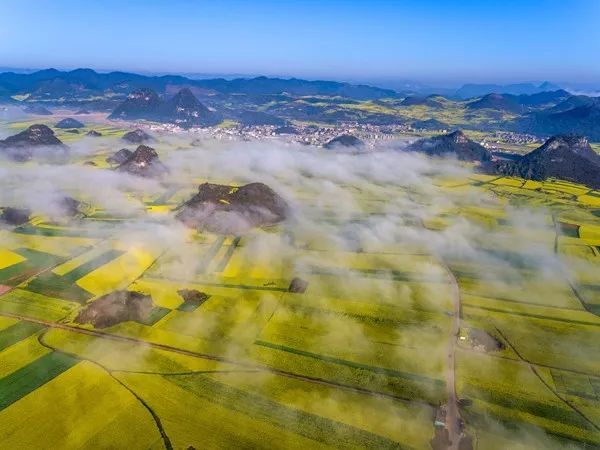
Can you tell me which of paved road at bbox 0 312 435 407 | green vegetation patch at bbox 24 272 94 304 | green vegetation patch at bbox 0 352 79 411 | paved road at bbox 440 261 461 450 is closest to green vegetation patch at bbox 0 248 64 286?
green vegetation patch at bbox 24 272 94 304

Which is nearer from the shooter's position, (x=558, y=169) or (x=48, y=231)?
(x=48, y=231)

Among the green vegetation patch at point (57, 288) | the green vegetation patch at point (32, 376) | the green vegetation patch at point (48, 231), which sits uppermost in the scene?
the green vegetation patch at point (48, 231)

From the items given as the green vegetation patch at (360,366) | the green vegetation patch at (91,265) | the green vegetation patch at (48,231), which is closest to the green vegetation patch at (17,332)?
the green vegetation patch at (91,265)

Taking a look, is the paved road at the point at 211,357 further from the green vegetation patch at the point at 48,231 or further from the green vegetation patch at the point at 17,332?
the green vegetation patch at the point at 48,231

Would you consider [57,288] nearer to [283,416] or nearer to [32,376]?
[32,376]

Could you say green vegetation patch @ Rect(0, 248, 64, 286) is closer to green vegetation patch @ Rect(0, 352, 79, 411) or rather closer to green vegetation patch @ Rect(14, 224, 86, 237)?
Answer: green vegetation patch @ Rect(14, 224, 86, 237)

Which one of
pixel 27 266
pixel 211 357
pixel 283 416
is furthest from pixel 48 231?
pixel 283 416

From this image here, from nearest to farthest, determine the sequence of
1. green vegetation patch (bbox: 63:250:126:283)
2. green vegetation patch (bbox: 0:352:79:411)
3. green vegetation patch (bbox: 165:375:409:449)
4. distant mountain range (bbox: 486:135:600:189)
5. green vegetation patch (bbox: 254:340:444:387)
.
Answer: green vegetation patch (bbox: 165:375:409:449) < green vegetation patch (bbox: 0:352:79:411) < green vegetation patch (bbox: 254:340:444:387) < green vegetation patch (bbox: 63:250:126:283) < distant mountain range (bbox: 486:135:600:189)
